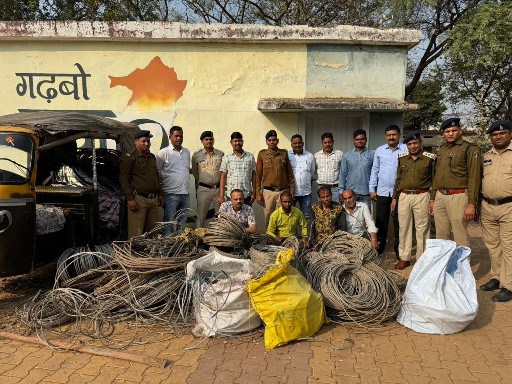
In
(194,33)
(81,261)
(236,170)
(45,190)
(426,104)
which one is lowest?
(81,261)

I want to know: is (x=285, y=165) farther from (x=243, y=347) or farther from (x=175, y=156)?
(x=243, y=347)

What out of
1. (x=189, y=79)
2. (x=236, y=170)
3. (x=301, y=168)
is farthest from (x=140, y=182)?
(x=189, y=79)

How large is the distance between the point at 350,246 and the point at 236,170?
6.55ft

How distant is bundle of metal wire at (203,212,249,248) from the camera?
184 inches

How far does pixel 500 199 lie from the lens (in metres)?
4.89

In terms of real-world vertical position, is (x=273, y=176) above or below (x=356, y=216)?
above

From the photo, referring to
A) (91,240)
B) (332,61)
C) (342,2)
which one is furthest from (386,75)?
(342,2)

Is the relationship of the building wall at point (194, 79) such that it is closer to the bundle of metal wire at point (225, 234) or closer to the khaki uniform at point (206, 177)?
the khaki uniform at point (206, 177)

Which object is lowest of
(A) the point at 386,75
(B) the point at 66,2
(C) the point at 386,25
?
(A) the point at 386,75

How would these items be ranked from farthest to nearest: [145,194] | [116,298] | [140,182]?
[145,194] < [140,182] < [116,298]

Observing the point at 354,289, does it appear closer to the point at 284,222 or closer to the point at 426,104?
the point at 284,222

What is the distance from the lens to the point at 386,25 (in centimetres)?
1336

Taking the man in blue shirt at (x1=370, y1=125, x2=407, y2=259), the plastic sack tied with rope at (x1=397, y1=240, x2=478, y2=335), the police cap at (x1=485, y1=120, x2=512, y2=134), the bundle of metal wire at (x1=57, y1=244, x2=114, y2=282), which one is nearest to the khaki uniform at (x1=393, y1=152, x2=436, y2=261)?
the man in blue shirt at (x1=370, y1=125, x2=407, y2=259)

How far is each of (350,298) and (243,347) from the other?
3.73ft
